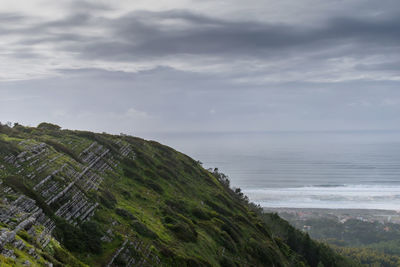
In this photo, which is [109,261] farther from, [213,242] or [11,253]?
[213,242]

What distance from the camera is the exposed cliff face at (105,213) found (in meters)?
23.7

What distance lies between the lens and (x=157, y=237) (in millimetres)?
36125

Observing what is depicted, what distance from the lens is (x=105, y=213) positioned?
1395 inches

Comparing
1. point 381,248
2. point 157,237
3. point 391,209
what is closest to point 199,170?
point 157,237

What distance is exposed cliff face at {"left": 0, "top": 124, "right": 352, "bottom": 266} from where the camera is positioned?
23672 millimetres

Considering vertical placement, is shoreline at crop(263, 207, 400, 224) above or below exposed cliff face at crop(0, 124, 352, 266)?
above

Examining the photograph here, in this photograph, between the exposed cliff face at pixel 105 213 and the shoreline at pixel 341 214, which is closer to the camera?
the exposed cliff face at pixel 105 213

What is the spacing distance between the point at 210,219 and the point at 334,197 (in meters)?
167

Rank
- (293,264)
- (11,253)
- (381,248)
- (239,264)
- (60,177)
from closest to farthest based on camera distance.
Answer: (11,253)
(60,177)
(239,264)
(293,264)
(381,248)

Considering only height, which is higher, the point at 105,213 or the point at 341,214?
the point at 341,214

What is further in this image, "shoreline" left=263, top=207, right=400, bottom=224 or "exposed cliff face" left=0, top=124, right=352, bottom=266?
"shoreline" left=263, top=207, right=400, bottom=224

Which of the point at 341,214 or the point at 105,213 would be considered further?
the point at 341,214

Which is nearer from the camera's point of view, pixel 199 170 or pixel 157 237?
pixel 157 237

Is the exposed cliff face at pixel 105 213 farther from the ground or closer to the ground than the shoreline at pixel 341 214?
closer to the ground
